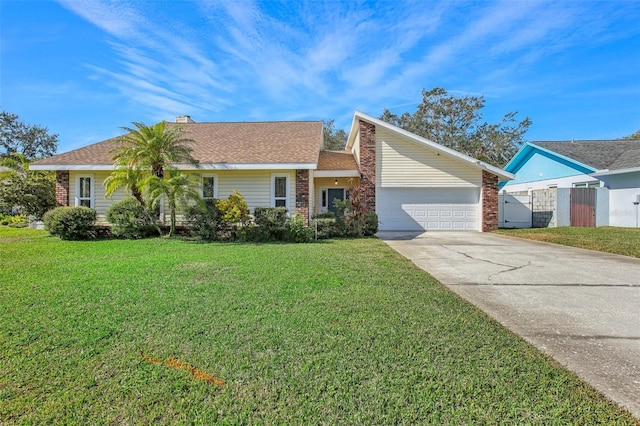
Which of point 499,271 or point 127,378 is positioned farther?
point 499,271

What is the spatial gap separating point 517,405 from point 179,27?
43.4ft

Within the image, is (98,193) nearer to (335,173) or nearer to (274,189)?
(274,189)

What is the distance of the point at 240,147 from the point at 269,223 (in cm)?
472

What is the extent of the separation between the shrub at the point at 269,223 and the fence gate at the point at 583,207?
50.0ft

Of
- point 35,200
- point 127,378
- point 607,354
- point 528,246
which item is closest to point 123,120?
point 35,200

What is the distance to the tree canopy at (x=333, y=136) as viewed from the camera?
36.4 meters

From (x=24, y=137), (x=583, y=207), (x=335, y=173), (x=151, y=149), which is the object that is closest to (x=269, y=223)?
(x=335, y=173)

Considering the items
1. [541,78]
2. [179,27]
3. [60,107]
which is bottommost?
[60,107]

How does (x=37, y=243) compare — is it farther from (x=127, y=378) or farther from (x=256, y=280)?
(x=127, y=378)

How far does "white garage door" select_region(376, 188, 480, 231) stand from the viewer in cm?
1537

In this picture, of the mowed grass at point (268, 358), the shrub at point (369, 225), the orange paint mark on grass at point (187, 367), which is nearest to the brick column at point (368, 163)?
the shrub at point (369, 225)

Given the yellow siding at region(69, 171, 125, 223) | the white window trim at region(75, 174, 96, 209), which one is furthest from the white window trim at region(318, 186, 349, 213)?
the white window trim at region(75, 174, 96, 209)

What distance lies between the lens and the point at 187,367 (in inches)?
107

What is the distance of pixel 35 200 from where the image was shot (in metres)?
14.4
